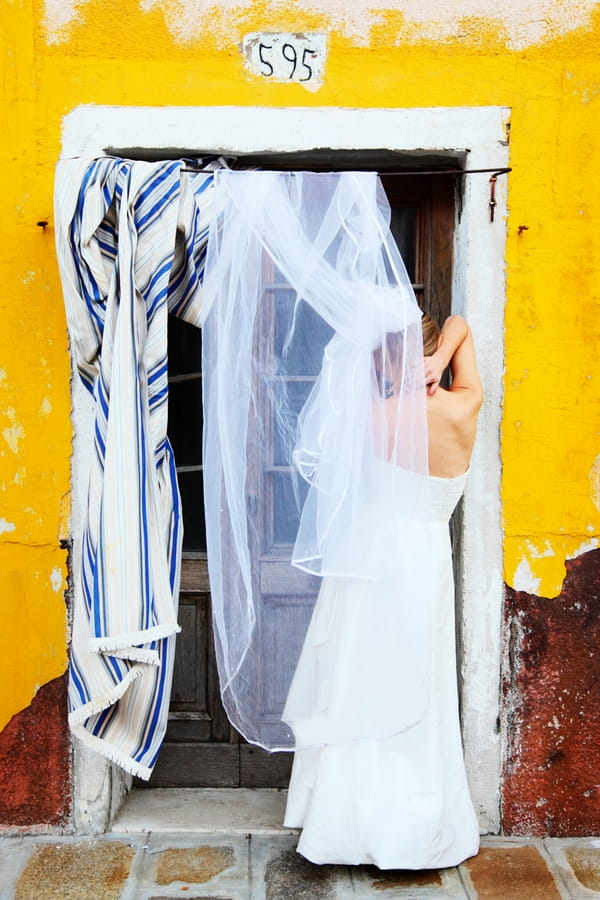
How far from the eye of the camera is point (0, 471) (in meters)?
3.24

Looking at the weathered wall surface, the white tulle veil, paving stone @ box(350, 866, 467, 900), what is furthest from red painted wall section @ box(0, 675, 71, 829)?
paving stone @ box(350, 866, 467, 900)

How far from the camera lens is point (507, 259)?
3.21 metres

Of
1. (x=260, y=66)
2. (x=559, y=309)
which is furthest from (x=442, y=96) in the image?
(x=559, y=309)

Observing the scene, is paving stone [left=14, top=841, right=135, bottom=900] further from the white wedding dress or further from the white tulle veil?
the white tulle veil

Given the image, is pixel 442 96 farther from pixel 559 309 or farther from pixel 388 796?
pixel 388 796

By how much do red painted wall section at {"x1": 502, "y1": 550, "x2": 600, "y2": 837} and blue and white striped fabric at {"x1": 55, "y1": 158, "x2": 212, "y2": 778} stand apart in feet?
4.14

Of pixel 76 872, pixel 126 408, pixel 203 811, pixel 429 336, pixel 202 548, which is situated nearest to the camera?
pixel 126 408

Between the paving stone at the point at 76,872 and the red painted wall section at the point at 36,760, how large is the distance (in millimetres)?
146

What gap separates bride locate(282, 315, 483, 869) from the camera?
2807mm

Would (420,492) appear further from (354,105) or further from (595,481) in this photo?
(354,105)

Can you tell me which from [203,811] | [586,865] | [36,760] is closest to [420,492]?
[586,865]

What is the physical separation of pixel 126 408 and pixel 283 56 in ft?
4.53

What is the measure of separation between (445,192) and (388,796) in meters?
2.11

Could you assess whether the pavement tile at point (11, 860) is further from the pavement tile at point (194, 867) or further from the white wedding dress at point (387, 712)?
the white wedding dress at point (387, 712)
